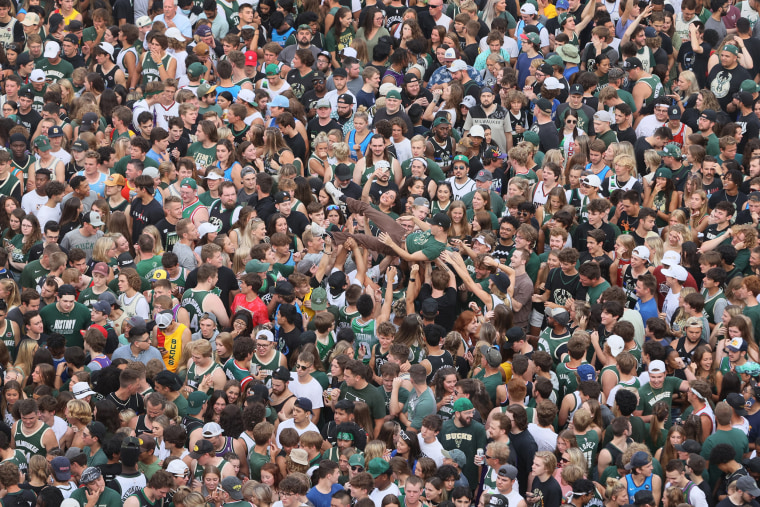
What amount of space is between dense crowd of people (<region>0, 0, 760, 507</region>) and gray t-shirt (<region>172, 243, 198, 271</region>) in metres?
0.06

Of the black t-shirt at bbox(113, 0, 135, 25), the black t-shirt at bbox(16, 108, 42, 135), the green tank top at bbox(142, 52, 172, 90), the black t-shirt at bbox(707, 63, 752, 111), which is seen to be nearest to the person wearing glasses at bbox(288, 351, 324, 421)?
the black t-shirt at bbox(16, 108, 42, 135)

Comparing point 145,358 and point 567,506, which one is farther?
point 145,358

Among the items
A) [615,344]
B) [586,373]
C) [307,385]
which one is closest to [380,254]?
[307,385]

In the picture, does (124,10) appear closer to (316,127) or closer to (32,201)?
(316,127)

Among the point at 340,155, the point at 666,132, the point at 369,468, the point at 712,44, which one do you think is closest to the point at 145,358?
the point at 369,468

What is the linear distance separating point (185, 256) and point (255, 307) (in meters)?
1.26

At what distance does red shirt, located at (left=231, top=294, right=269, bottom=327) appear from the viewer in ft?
42.6

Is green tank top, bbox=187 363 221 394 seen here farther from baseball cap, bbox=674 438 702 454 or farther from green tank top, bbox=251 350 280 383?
baseball cap, bbox=674 438 702 454

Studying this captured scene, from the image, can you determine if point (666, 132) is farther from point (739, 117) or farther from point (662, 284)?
point (662, 284)

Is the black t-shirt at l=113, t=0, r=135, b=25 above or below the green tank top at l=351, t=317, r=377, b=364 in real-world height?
below

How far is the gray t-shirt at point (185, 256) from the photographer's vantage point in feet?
45.4

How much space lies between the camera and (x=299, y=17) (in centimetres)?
1862

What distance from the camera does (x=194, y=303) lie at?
42.8 feet

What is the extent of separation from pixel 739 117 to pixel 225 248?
701 cm
